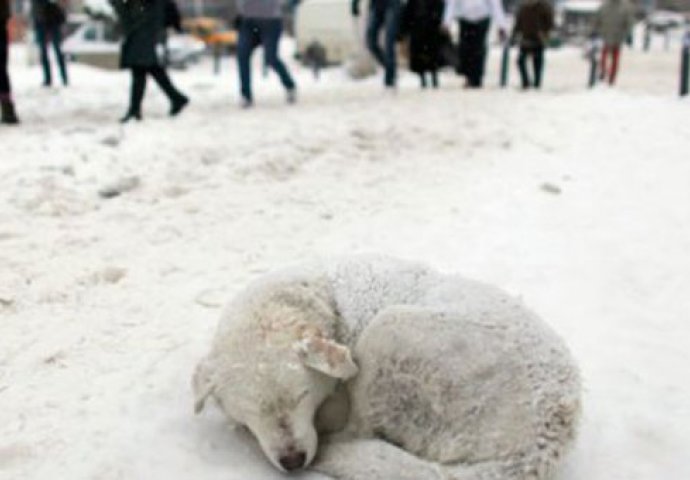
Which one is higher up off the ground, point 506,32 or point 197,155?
point 506,32

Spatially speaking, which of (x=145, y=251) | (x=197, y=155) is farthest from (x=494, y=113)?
(x=145, y=251)

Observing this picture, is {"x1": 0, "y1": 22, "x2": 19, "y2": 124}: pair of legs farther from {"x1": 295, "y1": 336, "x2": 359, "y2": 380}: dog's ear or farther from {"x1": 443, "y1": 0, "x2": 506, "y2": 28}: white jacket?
{"x1": 295, "y1": 336, "x2": 359, "y2": 380}: dog's ear

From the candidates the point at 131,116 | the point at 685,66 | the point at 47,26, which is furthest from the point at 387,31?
the point at 47,26

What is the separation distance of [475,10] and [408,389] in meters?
10.9

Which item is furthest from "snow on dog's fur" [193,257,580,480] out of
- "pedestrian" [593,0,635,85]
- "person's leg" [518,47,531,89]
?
"pedestrian" [593,0,635,85]

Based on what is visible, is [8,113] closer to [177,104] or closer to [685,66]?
[177,104]

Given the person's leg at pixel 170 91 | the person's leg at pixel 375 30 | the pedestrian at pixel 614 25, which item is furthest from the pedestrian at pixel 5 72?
the pedestrian at pixel 614 25

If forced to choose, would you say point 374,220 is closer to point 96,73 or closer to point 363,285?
point 363,285

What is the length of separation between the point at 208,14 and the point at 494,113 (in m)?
41.7

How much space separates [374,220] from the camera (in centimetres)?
622

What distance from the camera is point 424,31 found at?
1355cm

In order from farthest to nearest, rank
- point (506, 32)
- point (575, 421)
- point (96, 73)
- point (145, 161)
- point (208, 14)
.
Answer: point (208, 14) → point (96, 73) → point (506, 32) → point (145, 161) → point (575, 421)

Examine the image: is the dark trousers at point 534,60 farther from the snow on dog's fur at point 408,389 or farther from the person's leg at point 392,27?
the snow on dog's fur at point 408,389

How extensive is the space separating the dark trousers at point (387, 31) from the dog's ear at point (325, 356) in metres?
10.7
